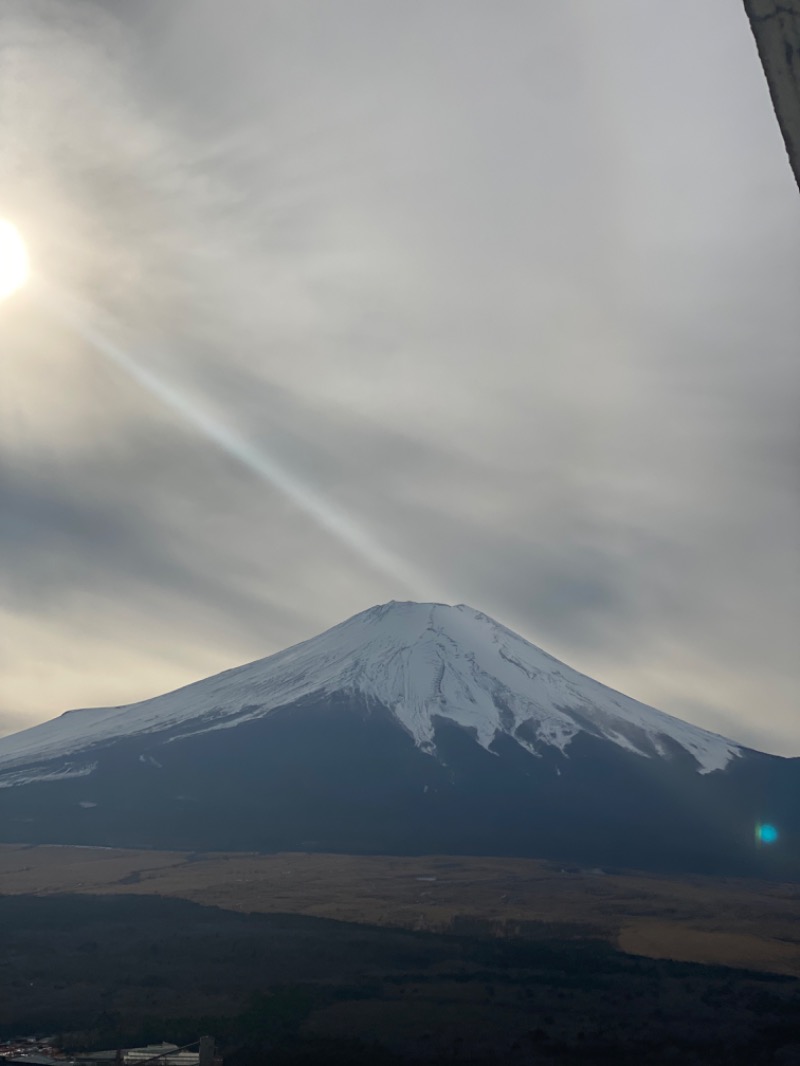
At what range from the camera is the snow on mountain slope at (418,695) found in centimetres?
11294

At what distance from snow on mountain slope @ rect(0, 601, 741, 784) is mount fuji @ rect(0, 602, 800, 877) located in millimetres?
401

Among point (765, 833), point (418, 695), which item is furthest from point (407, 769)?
point (765, 833)

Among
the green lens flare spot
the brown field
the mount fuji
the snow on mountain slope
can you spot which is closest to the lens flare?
the green lens flare spot

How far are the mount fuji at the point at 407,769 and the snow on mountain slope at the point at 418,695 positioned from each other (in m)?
0.40

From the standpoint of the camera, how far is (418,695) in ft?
400

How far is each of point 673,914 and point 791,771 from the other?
242ft

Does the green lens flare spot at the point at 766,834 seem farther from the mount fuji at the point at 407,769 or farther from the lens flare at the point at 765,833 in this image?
the mount fuji at the point at 407,769

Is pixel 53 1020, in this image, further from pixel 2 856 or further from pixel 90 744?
pixel 90 744

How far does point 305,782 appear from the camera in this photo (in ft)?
311

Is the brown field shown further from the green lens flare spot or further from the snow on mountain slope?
the snow on mountain slope

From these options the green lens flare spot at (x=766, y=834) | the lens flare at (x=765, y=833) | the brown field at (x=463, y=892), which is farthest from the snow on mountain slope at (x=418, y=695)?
the brown field at (x=463, y=892)

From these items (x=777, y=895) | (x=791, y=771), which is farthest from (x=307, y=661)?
(x=777, y=895)

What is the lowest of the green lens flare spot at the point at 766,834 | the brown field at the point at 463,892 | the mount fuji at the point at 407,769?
the brown field at the point at 463,892

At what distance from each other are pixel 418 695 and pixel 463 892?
6714 centimetres
